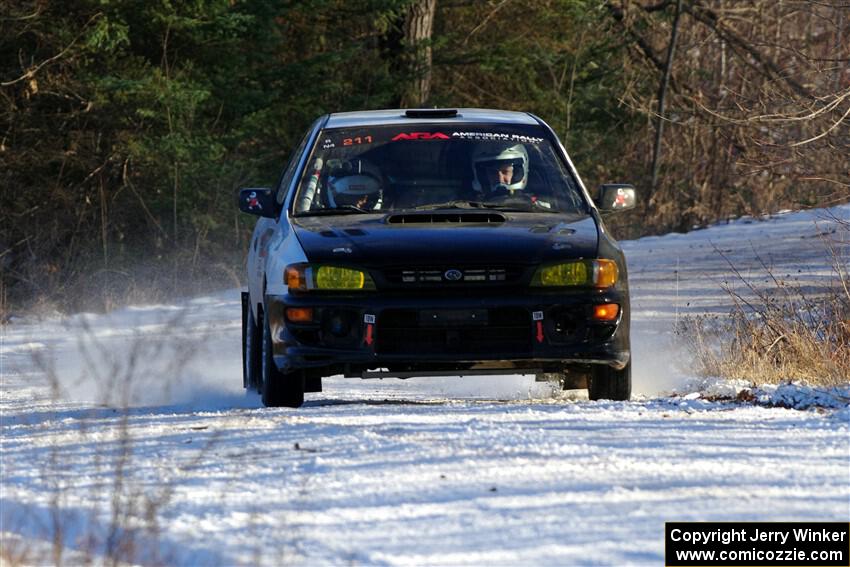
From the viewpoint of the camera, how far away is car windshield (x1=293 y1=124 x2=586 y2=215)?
9422mm

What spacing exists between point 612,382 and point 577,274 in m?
0.79

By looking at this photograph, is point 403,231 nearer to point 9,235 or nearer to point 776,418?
point 776,418

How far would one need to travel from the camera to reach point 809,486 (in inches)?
228

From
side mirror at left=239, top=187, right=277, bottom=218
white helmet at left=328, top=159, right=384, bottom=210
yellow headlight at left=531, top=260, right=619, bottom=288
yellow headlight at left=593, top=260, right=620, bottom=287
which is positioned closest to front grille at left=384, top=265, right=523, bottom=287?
yellow headlight at left=531, top=260, right=619, bottom=288

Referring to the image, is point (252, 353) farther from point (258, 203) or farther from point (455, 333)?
point (455, 333)

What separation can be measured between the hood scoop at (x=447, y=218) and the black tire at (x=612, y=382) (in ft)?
3.19

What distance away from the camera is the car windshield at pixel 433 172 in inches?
371

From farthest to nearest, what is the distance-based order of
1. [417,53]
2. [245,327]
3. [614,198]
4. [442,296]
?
[417,53] < [245,327] < [614,198] < [442,296]

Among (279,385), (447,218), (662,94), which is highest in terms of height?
Answer: (662,94)

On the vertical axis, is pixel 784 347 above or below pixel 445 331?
below

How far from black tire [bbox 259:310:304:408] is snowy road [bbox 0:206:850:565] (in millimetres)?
453

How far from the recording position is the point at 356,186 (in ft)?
31.2

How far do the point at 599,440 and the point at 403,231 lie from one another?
7.35ft

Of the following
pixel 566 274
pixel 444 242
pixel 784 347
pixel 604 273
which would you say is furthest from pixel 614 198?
pixel 784 347
